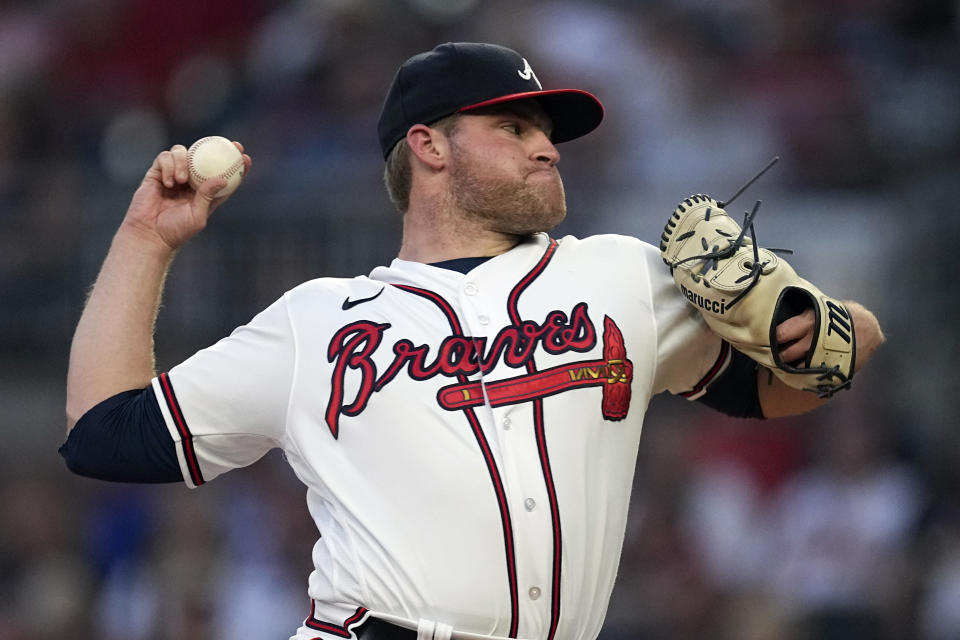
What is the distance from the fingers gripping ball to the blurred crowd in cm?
292

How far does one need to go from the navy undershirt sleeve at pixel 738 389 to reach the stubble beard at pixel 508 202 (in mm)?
501

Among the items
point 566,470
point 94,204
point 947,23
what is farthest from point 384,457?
point 947,23

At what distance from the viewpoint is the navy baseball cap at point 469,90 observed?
3127 mm

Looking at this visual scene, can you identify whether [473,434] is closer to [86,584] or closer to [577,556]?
[577,556]

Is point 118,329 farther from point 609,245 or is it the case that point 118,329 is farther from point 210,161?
point 609,245

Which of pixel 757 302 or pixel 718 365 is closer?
pixel 757 302

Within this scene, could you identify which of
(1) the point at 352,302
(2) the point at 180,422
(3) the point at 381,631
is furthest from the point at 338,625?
(1) the point at 352,302

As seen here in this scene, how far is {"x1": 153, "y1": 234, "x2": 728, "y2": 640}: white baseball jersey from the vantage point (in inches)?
106

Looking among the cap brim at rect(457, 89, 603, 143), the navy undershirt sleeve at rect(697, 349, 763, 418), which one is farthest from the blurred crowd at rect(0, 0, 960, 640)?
the cap brim at rect(457, 89, 603, 143)

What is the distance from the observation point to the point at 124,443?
290cm

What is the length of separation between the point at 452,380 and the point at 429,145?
2.24 feet

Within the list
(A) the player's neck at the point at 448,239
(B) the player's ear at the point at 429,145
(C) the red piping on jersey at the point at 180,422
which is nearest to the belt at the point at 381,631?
(C) the red piping on jersey at the point at 180,422

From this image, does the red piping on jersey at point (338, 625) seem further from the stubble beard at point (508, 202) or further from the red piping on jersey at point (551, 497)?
the stubble beard at point (508, 202)

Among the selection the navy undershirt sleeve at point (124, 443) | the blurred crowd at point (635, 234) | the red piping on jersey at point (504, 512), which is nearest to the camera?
the red piping on jersey at point (504, 512)
